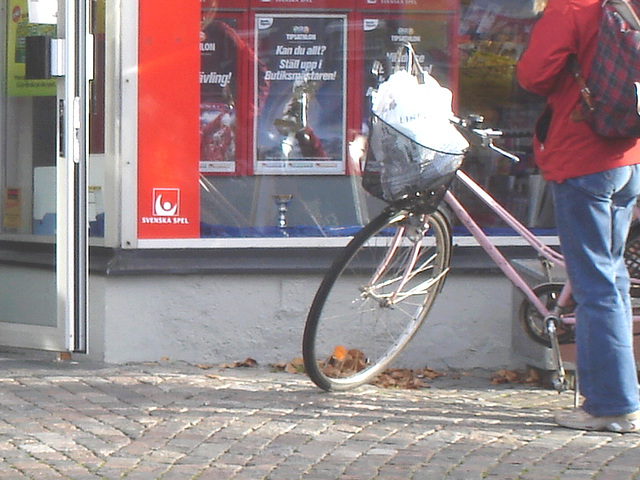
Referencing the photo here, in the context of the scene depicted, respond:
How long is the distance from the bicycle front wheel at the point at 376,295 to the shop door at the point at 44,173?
1401 mm

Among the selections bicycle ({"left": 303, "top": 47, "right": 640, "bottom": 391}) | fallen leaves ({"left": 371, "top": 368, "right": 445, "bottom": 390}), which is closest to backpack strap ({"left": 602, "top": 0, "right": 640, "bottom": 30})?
bicycle ({"left": 303, "top": 47, "right": 640, "bottom": 391})

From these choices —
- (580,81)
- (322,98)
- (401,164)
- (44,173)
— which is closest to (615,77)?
(580,81)

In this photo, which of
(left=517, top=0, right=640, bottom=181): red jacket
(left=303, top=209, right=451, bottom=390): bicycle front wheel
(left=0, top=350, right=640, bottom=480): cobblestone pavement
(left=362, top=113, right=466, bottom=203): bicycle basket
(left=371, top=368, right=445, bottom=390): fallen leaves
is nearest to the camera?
(left=0, top=350, right=640, bottom=480): cobblestone pavement

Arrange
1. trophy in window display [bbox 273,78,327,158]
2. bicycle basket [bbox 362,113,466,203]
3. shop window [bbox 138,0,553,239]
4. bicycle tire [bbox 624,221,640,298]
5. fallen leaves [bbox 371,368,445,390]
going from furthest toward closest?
trophy in window display [bbox 273,78,327,158], shop window [bbox 138,0,553,239], fallen leaves [bbox 371,368,445,390], bicycle tire [bbox 624,221,640,298], bicycle basket [bbox 362,113,466,203]

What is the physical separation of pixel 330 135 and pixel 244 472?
2830 mm

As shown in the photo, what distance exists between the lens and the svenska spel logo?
6242 millimetres

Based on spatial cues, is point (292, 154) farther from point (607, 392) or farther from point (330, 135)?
point (607, 392)

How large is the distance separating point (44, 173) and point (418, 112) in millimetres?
2427

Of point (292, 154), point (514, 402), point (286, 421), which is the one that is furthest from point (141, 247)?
point (514, 402)

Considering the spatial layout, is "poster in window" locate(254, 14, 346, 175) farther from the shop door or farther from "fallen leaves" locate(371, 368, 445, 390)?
"fallen leaves" locate(371, 368, 445, 390)

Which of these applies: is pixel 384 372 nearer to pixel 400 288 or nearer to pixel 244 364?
pixel 244 364

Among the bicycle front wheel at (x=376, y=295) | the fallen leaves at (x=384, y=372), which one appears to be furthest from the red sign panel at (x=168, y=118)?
the bicycle front wheel at (x=376, y=295)

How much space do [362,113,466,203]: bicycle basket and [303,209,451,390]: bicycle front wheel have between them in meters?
0.20

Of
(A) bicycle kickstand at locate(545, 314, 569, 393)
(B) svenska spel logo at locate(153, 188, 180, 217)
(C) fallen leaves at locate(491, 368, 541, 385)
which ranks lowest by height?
(C) fallen leaves at locate(491, 368, 541, 385)
